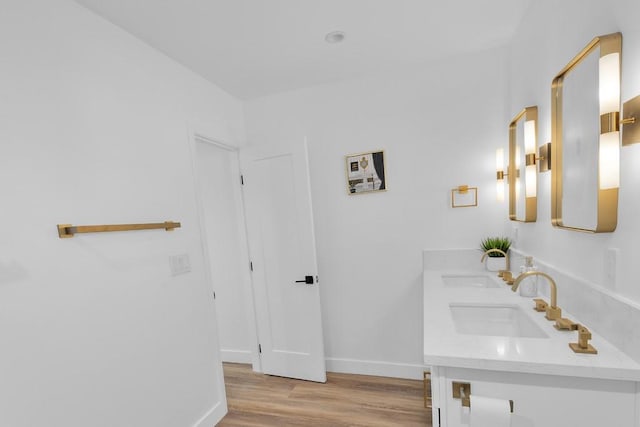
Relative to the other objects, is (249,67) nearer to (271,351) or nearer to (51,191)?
(51,191)

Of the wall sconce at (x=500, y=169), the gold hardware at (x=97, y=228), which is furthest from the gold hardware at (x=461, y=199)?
the gold hardware at (x=97, y=228)

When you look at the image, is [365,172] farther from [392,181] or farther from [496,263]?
[496,263]

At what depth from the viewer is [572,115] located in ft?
3.72

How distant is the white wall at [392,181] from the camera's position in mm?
2115

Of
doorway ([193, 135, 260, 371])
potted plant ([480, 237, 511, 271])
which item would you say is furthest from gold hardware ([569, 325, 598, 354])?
doorway ([193, 135, 260, 371])

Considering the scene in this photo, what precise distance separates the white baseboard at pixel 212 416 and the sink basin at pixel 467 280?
6.23 ft

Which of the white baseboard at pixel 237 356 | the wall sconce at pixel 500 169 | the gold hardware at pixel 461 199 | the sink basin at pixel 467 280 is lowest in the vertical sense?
the white baseboard at pixel 237 356

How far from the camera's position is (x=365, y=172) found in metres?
2.35

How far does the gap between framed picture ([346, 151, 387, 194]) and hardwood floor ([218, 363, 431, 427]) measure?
163cm

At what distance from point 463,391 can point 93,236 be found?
1717 millimetres

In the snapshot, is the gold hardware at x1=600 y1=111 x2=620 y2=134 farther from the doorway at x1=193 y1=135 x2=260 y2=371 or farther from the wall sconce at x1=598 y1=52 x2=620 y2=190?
the doorway at x1=193 y1=135 x2=260 y2=371

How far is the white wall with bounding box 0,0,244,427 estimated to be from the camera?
107cm

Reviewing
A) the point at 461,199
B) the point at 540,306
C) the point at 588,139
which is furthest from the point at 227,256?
the point at 588,139

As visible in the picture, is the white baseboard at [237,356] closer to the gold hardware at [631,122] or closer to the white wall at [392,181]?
the white wall at [392,181]
